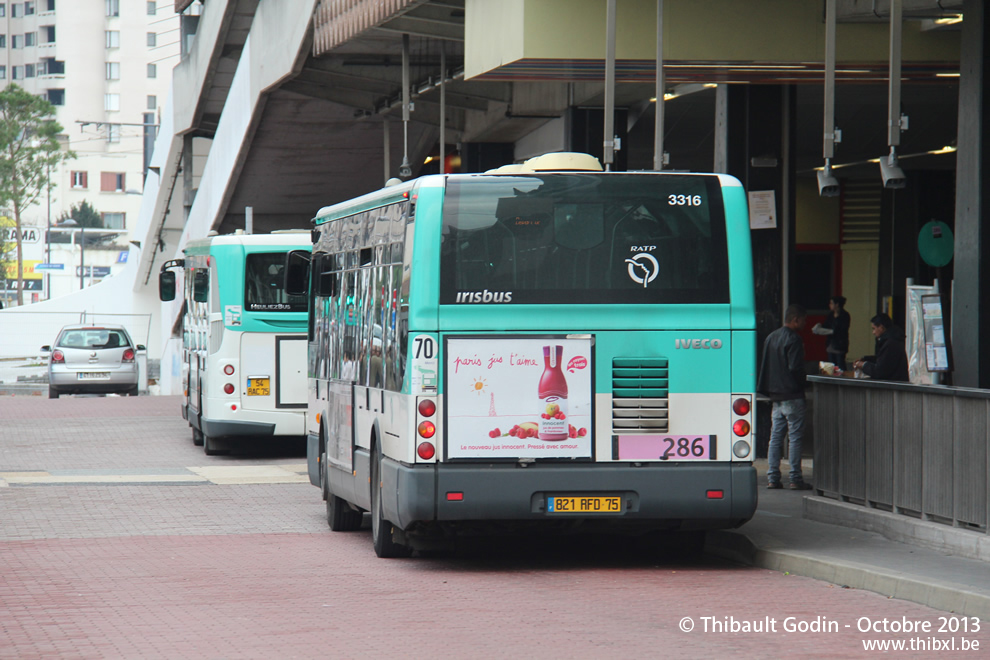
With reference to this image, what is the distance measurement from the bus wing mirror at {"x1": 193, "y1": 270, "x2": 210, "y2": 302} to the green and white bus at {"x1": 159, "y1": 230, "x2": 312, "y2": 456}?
22.9 inches

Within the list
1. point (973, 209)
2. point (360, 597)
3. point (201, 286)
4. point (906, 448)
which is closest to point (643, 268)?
point (906, 448)

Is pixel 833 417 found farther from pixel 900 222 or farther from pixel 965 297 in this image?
pixel 900 222

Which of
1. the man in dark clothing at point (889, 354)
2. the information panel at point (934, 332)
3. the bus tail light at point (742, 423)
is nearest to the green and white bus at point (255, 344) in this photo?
→ the man in dark clothing at point (889, 354)

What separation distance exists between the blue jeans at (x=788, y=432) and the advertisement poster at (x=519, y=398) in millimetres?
5436

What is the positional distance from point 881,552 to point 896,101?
408cm

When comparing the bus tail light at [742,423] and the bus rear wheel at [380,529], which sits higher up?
the bus tail light at [742,423]

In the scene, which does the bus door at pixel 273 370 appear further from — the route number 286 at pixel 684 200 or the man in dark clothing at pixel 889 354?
the route number 286 at pixel 684 200

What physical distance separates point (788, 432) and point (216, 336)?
28.0 ft

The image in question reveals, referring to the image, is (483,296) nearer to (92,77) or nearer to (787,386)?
(787,386)

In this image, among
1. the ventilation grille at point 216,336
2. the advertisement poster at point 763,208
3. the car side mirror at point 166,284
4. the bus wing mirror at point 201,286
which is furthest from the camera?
the car side mirror at point 166,284

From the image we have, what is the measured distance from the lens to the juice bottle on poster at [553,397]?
34.1ft

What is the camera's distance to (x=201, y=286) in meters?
21.6

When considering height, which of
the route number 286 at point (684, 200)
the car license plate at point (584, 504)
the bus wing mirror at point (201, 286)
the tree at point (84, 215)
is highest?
the tree at point (84, 215)

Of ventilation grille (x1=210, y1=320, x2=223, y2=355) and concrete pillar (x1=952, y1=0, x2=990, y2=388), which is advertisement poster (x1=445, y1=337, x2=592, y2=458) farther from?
ventilation grille (x1=210, y1=320, x2=223, y2=355)
